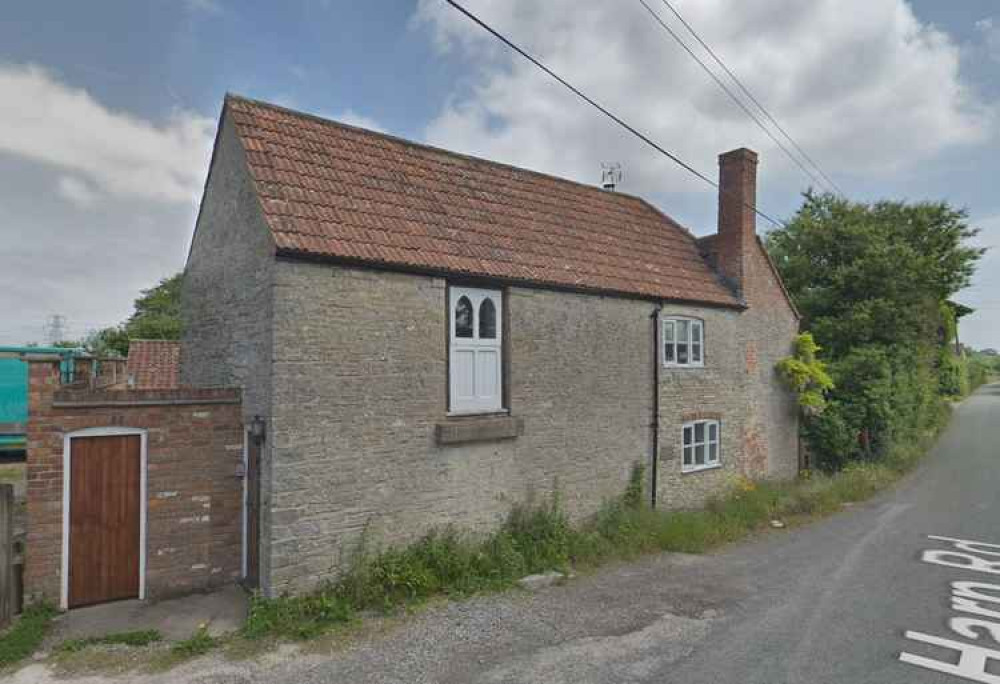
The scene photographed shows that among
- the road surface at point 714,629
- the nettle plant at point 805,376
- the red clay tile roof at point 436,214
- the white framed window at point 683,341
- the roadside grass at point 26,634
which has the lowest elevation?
the road surface at point 714,629

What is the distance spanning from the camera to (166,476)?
25.6ft

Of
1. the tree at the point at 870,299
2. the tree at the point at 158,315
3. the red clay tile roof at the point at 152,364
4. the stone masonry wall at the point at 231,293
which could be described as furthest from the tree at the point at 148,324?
the tree at the point at 870,299

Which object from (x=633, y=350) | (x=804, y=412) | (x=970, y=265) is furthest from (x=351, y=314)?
(x=970, y=265)

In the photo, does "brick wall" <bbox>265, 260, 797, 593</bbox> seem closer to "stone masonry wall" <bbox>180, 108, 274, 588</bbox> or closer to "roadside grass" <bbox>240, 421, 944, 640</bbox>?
"roadside grass" <bbox>240, 421, 944, 640</bbox>

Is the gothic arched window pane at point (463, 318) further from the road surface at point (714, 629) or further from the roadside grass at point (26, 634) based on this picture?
the roadside grass at point (26, 634)

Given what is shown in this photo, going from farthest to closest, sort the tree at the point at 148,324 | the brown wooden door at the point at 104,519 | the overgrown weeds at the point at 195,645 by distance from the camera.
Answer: the tree at the point at 148,324
the brown wooden door at the point at 104,519
the overgrown weeds at the point at 195,645

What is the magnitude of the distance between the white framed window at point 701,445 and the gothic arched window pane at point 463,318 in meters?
6.44

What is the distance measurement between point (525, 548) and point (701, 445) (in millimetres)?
6358

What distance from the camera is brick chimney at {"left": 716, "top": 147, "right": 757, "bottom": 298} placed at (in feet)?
49.3

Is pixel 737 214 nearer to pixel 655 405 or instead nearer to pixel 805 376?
pixel 805 376

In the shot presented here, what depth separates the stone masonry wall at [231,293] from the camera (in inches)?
299

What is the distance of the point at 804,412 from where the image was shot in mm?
17641

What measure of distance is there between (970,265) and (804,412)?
506 inches

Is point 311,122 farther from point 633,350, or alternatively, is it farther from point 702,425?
point 702,425
